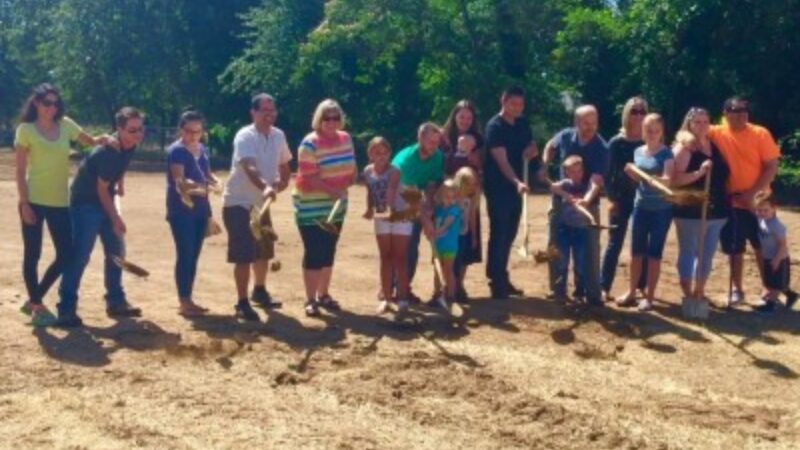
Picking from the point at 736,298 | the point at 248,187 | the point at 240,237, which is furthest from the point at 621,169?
the point at 240,237

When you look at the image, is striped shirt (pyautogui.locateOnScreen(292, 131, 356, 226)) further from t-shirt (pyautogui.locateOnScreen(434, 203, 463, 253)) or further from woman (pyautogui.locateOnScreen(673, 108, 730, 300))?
woman (pyautogui.locateOnScreen(673, 108, 730, 300))

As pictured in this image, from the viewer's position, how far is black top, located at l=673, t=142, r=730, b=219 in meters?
8.77

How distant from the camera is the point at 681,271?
8.94m

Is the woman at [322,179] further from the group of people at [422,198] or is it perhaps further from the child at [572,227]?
the child at [572,227]

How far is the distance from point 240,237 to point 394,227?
1212 millimetres

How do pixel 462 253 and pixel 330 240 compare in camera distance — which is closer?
pixel 330 240

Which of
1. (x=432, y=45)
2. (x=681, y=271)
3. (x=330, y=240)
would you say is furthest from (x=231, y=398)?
(x=432, y=45)

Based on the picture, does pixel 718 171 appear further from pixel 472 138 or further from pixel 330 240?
pixel 330 240

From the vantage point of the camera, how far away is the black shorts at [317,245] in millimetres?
8578

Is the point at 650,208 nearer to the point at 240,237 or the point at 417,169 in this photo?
the point at 417,169

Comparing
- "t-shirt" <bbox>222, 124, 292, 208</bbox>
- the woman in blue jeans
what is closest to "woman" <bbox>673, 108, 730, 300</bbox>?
the woman in blue jeans

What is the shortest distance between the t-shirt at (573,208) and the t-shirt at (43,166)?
3.96 m

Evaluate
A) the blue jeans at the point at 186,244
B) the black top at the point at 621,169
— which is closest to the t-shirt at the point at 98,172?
the blue jeans at the point at 186,244

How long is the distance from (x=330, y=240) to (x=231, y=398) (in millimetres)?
2553
